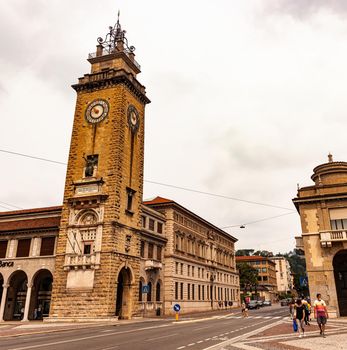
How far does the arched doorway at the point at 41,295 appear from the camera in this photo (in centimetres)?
3888

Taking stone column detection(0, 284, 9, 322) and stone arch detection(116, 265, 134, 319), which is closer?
stone arch detection(116, 265, 134, 319)

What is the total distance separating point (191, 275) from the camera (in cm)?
5691

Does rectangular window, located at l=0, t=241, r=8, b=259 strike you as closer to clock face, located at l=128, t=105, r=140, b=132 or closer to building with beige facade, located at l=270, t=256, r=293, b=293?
clock face, located at l=128, t=105, r=140, b=132

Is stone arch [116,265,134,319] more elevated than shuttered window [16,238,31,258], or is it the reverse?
shuttered window [16,238,31,258]

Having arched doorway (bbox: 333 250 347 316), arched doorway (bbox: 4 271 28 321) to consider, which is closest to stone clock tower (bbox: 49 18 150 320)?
arched doorway (bbox: 4 271 28 321)

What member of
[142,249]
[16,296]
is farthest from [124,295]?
[16,296]

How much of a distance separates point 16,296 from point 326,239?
34455mm

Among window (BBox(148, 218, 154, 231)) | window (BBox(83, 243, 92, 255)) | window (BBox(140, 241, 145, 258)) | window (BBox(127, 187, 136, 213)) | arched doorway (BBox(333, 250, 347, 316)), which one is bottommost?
arched doorway (BBox(333, 250, 347, 316))

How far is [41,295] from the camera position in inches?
1578

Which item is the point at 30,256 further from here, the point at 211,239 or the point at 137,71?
the point at 211,239

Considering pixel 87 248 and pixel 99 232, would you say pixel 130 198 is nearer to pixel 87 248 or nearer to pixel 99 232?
pixel 99 232

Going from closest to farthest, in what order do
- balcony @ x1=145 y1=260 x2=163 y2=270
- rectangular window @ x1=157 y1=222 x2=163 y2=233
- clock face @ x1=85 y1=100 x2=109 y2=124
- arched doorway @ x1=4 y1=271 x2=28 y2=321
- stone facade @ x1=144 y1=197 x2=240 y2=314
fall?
arched doorway @ x1=4 y1=271 x2=28 y2=321 → clock face @ x1=85 y1=100 x2=109 y2=124 → balcony @ x1=145 y1=260 x2=163 y2=270 → rectangular window @ x1=157 y1=222 x2=163 y2=233 → stone facade @ x1=144 y1=197 x2=240 y2=314

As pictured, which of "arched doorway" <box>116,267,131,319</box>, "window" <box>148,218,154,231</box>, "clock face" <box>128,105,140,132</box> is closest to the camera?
"arched doorway" <box>116,267,131,319</box>

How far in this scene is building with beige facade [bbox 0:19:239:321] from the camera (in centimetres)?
→ 3478
